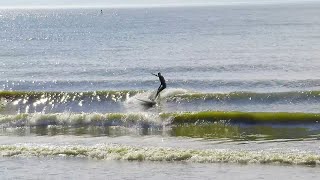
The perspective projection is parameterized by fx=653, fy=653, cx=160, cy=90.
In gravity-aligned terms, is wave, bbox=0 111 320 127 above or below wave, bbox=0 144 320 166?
above

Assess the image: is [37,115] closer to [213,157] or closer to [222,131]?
[222,131]

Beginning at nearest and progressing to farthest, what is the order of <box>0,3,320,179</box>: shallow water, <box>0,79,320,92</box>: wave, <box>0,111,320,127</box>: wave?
<box>0,3,320,179</box>: shallow water
<box>0,111,320,127</box>: wave
<box>0,79,320,92</box>: wave

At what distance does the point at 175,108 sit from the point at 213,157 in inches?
460

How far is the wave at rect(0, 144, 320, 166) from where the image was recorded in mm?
18484

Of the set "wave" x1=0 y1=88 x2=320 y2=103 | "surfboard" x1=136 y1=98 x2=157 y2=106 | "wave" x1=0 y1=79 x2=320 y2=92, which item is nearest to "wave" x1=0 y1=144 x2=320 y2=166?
"surfboard" x1=136 y1=98 x2=157 y2=106

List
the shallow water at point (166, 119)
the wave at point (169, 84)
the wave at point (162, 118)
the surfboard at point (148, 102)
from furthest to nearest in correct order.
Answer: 1. the wave at point (169, 84)
2. the surfboard at point (148, 102)
3. the wave at point (162, 118)
4. the shallow water at point (166, 119)

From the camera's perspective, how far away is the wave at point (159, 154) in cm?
1848

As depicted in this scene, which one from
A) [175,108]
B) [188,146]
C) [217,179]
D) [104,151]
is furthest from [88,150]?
[175,108]

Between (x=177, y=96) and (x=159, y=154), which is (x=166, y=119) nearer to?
(x=177, y=96)

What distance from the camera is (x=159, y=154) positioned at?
771 inches

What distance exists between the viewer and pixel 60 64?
170 feet

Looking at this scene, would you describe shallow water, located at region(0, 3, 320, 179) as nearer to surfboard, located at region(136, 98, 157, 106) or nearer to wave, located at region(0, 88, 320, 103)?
wave, located at region(0, 88, 320, 103)

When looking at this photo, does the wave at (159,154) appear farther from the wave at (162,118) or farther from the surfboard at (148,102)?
the surfboard at (148,102)

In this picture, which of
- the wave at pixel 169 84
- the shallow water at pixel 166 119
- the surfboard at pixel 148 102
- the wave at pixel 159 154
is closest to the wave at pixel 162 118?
the shallow water at pixel 166 119
